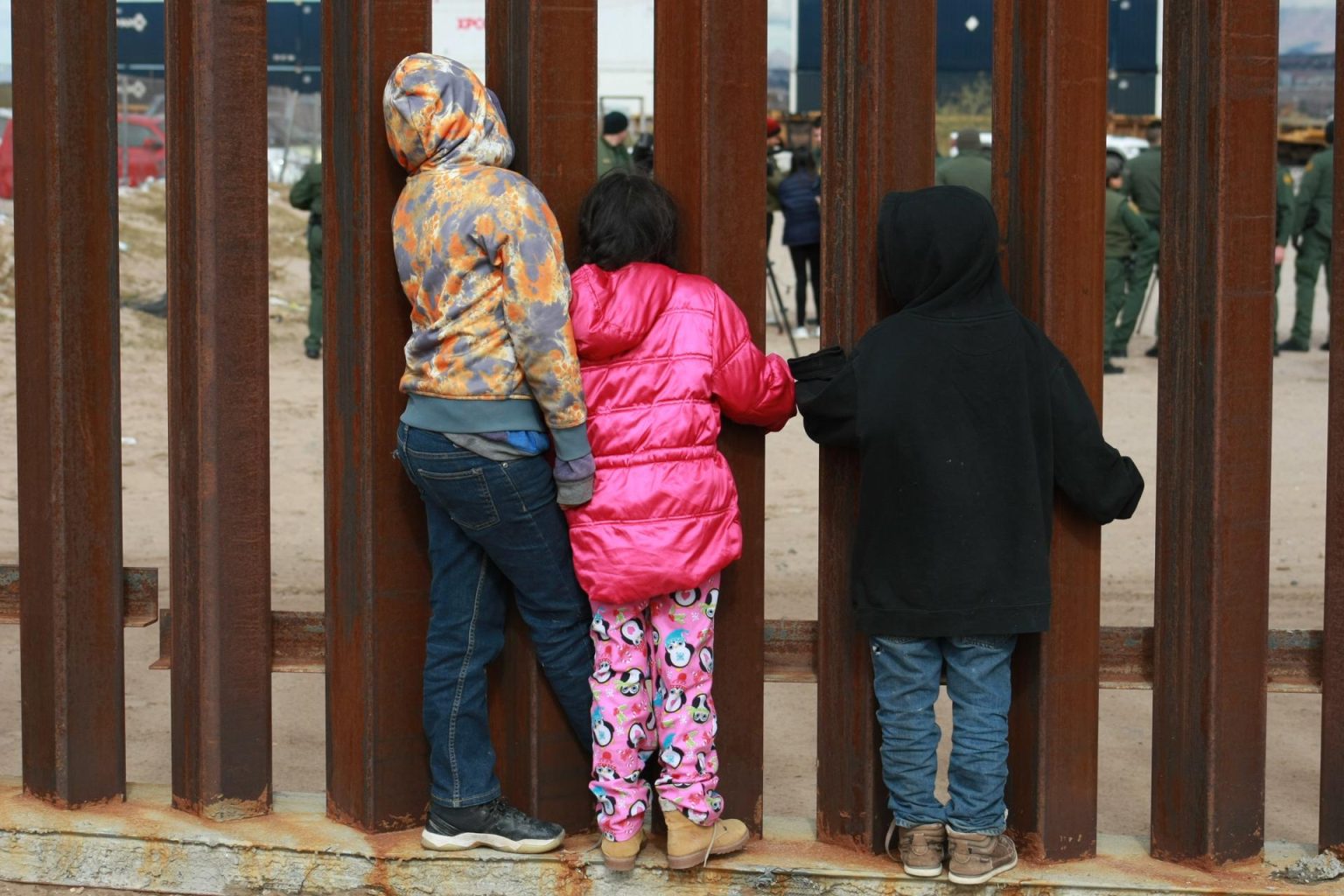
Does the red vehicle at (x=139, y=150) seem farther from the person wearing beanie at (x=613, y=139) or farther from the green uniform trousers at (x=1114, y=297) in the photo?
the green uniform trousers at (x=1114, y=297)

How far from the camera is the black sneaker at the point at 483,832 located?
11.5 feet

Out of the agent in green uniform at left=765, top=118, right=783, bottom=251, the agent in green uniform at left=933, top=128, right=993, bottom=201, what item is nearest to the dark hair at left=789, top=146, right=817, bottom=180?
the agent in green uniform at left=765, top=118, right=783, bottom=251

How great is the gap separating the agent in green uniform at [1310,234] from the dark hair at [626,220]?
381 inches

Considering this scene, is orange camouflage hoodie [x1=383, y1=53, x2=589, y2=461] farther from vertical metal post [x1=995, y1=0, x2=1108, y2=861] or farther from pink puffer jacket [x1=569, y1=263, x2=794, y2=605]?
vertical metal post [x1=995, y1=0, x2=1108, y2=861]

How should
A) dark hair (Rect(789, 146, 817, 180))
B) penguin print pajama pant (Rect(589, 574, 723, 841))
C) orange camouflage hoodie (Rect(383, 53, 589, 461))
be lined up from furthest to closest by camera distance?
dark hair (Rect(789, 146, 817, 180)) → penguin print pajama pant (Rect(589, 574, 723, 841)) → orange camouflage hoodie (Rect(383, 53, 589, 461))

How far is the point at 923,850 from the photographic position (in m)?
3.39

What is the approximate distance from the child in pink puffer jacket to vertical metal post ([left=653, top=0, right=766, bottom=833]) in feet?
0.32

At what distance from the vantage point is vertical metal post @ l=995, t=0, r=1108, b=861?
3.33m

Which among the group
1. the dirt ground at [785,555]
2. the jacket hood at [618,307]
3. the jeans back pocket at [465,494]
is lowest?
the dirt ground at [785,555]

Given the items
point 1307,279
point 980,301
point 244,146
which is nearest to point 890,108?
point 980,301

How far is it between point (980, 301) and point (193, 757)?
1.95 m

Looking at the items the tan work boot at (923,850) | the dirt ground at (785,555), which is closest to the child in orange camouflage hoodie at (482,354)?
the tan work boot at (923,850)

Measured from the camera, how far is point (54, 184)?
3496 millimetres

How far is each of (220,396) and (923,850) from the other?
174 centimetres
